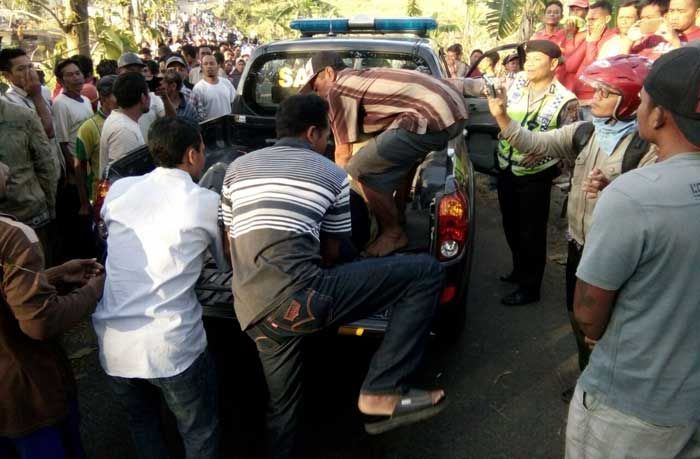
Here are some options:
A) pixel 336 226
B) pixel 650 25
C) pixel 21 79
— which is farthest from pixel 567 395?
pixel 21 79

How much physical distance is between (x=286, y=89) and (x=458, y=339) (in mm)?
2590

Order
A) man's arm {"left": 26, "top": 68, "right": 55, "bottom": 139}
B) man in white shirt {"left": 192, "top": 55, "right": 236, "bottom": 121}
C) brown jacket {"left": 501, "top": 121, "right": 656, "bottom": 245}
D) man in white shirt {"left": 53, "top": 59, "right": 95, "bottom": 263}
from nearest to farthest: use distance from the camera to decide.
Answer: brown jacket {"left": 501, "top": 121, "right": 656, "bottom": 245} < man's arm {"left": 26, "top": 68, "right": 55, "bottom": 139} < man in white shirt {"left": 53, "top": 59, "right": 95, "bottom": 263} < man in white shirt {"left": 192, "top": 55, "right": 236, "bottom": 121}

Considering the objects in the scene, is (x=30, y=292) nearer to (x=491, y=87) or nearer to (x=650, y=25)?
(x=491, y=87)

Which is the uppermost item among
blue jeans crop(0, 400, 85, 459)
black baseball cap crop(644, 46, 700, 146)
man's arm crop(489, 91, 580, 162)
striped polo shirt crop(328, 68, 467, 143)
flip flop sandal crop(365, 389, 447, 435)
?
black baseball cap crop(644, 46, 700, 146)

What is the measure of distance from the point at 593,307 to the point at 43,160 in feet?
11.3

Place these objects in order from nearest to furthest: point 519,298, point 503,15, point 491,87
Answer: point 491,87 < point 519,298 < point 503,15

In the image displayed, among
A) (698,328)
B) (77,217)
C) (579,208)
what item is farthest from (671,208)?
(77,217)

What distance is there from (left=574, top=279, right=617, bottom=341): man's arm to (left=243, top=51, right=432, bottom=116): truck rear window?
3.15 meters

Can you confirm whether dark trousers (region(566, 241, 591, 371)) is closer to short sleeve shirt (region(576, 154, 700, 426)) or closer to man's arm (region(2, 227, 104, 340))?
short sleeve shirt (region(576, 154, 700, 426))

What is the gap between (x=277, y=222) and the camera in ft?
7.16

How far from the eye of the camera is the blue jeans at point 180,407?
2.21 meters

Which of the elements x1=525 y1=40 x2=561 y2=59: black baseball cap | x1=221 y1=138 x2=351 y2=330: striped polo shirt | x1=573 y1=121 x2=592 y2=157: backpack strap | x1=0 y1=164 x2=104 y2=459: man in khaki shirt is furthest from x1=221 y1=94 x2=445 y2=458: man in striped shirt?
x1=525 y1=40 x2=561 y2=59: black baseball cap

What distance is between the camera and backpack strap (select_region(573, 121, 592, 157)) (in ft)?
10.1

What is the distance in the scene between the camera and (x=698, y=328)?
1531 millimetres
